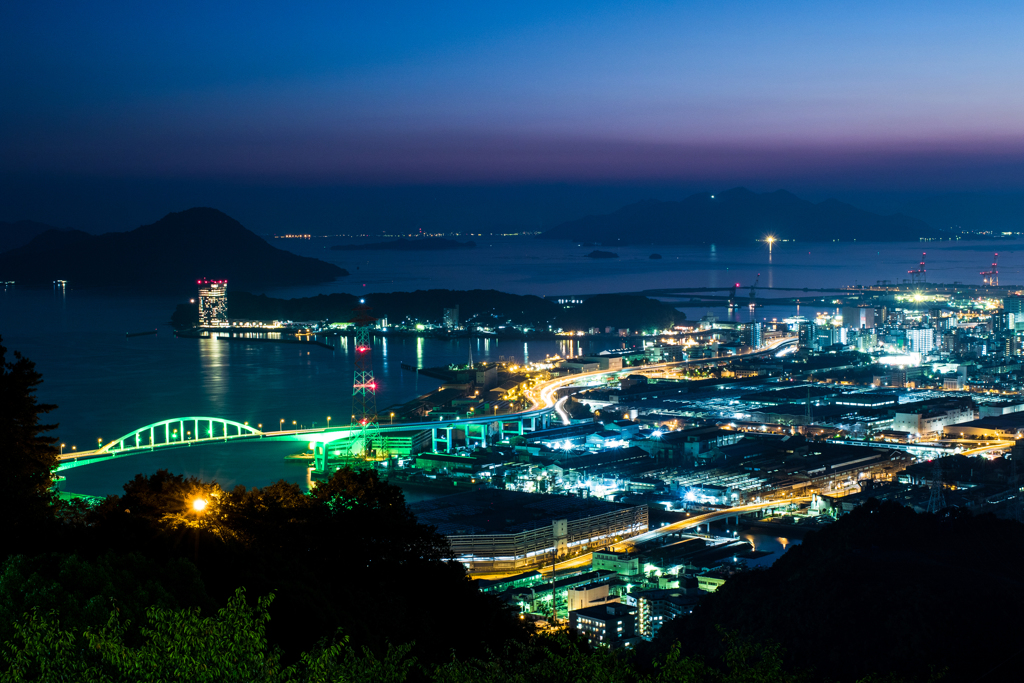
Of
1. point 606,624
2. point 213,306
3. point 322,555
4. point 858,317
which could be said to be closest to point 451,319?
point 213,306

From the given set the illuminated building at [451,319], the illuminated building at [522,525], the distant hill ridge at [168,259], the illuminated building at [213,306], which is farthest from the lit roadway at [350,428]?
the distant hill ridge at [168,259]

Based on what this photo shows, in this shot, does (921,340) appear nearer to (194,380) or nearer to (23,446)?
(194,380)

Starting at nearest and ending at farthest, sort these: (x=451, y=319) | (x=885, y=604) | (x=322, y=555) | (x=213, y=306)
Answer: (x=322, y=555)
(x=885, y=604)
(x=451, y=319)
(x=213, y=306)

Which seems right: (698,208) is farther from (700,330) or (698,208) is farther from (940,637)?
(940,637)

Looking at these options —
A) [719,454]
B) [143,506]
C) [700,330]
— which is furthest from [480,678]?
[700,330]

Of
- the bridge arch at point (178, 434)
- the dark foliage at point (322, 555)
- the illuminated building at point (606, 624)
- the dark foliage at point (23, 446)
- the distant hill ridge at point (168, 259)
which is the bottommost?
the illuminated building at point (606, 624)

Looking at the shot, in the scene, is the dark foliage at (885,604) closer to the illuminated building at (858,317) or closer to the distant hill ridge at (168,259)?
the illuminated building at (858,317)
